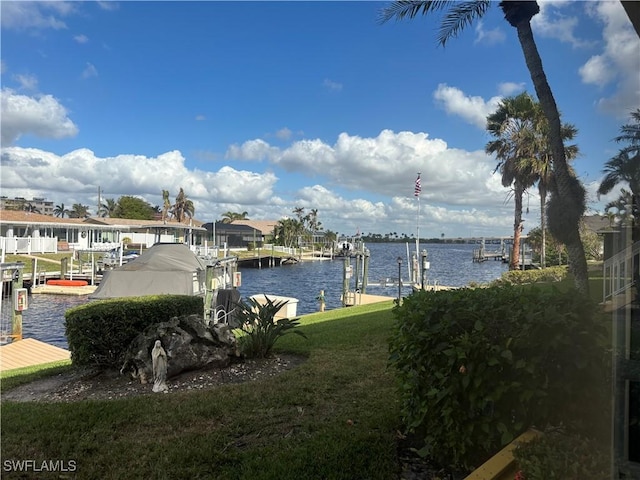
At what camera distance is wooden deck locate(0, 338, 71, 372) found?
8664 mm

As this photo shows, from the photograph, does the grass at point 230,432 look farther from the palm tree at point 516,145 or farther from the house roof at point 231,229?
the house roof at point 231,229

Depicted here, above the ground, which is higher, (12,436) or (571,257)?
(571,257)

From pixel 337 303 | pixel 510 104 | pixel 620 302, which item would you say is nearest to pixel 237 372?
pixel 620 302

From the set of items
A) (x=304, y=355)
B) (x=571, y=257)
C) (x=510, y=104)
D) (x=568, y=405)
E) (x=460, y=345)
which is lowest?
(x=304, y=355)

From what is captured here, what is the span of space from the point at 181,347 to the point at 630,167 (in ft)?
15.2

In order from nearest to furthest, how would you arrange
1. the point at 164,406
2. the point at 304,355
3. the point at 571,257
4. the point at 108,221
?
the point at 164,406 → the point at 571,257 → the point at 304,355 → the point at 108,221

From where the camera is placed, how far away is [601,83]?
232 cm

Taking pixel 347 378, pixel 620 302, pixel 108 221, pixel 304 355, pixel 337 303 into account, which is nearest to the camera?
pixel 620 302

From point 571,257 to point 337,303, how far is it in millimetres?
20204

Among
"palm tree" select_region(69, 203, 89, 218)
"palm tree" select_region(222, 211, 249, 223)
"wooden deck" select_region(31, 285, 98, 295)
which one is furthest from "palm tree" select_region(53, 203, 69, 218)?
"wooden deck" select_region(31, 285, 98, 295)

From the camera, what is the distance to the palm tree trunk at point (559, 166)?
4.09m

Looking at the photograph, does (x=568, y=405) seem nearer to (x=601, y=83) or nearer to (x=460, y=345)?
(x=460, y=345)

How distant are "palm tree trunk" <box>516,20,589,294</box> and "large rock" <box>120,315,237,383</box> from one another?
4.10m

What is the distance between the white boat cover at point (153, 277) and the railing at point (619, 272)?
369 inches
